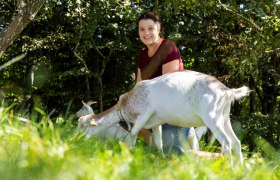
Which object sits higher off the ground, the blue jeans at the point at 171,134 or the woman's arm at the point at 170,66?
the woman's arm at the point at 170,66

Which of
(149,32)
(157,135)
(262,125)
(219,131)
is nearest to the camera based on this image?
(219,131)

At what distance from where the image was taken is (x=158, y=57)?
4922 mm

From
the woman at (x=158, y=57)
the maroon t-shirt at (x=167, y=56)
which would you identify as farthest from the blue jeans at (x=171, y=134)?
the maroon t-shirt at (x=167, y=56)

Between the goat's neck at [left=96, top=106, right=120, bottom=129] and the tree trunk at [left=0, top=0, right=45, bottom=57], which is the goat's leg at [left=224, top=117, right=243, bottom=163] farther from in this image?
the tree trunk at [left=0, top=0, right=45, bottom=57]

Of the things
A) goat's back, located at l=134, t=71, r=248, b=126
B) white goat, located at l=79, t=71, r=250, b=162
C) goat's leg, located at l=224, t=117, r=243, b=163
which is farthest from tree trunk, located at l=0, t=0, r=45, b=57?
goat's leg, located at l=224, t=117, r=243, b=163

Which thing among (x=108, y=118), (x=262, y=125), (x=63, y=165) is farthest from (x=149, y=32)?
(x=262, y=125)

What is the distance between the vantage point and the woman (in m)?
4.84

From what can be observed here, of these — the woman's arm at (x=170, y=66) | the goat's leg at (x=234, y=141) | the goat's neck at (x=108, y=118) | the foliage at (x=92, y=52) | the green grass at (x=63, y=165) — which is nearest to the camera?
the green grass at (x=63, y=165)

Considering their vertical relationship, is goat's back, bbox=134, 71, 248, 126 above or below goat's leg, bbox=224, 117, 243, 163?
above

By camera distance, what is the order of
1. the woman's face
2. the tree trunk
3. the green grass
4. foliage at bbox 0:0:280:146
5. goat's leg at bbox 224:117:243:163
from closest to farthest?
the green grass → goat's leg at bbox 224:117:243:163 → the woman's face → the tree trunk → foliage at bbox 0:0:280:146

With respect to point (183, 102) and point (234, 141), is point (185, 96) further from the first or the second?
point (234, 141)

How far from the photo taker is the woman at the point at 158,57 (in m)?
→ 4.84

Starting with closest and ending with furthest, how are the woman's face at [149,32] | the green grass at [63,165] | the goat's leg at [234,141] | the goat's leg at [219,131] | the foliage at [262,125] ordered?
the green grass at [63,165]
the goat's leg at [219,131]
the goat's leg at [234,141]
the woman's face at [149,32]
the foliage at [262,125]

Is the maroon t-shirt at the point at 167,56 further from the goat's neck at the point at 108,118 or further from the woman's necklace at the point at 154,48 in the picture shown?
the goat's neck at the point at 108,118
